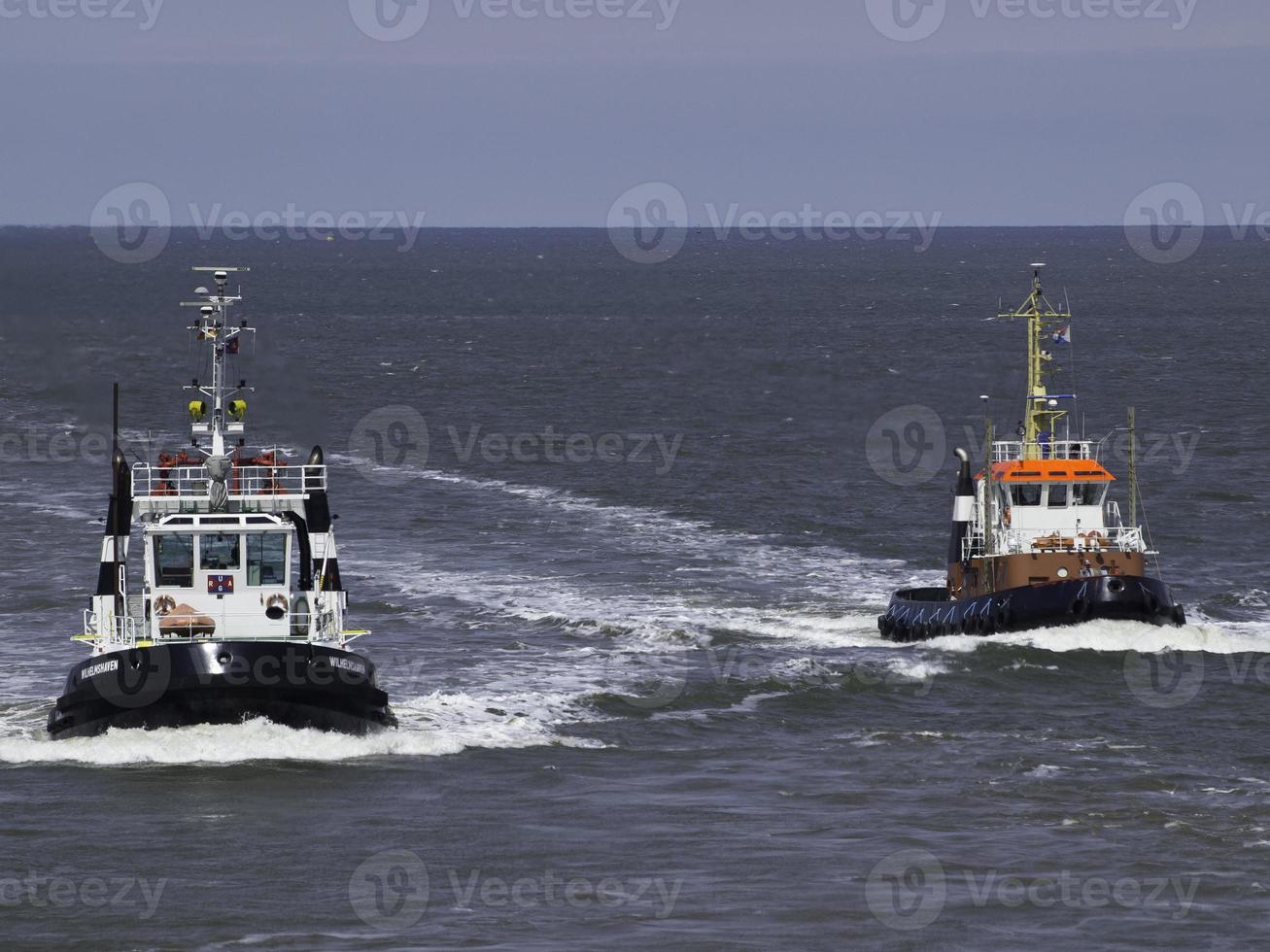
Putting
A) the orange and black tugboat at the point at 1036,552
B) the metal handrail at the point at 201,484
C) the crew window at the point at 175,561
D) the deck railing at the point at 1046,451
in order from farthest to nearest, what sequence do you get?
1. the deck railing at the point at 1046,451
2. the orange and black tugboat at the point at 1036,552
3. the metal handrail at the point at 201,484
4. the crew window at the point at 175,561

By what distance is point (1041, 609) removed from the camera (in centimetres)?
5222

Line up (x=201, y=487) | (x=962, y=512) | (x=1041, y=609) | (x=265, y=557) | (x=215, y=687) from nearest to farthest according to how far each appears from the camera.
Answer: (x=215, y=687) < (x=265, y=557) < (x=201, y=487) < (x=1041, y=609) < (x=962, y=512)

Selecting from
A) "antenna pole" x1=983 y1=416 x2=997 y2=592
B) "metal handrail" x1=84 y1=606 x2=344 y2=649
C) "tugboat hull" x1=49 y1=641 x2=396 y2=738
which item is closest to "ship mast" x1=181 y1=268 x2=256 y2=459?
"metal handrail" x1=84 y1=606 x2=344 y2=649

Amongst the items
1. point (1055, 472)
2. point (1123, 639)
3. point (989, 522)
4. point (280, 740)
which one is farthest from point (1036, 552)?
point (280, 740)

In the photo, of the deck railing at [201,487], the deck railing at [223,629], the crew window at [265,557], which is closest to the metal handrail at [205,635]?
the deck railing at [223,629]

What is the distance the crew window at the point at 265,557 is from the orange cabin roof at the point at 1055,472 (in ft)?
71.8

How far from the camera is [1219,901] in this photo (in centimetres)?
3209

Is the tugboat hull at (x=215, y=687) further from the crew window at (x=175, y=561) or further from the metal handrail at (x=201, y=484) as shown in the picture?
the metal handrail at (x=201, y=484)

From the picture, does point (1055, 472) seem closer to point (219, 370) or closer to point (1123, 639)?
point (1123, 639)

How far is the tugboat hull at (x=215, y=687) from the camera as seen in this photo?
38719mm

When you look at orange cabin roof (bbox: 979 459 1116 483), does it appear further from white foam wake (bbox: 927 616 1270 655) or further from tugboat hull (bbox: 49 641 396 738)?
tugboat hull (bbox: 49 641 396 738)

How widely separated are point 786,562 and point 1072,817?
27.7 meters

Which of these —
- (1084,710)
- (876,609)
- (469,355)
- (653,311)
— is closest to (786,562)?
(876,609)

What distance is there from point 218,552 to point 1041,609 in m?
21.6
